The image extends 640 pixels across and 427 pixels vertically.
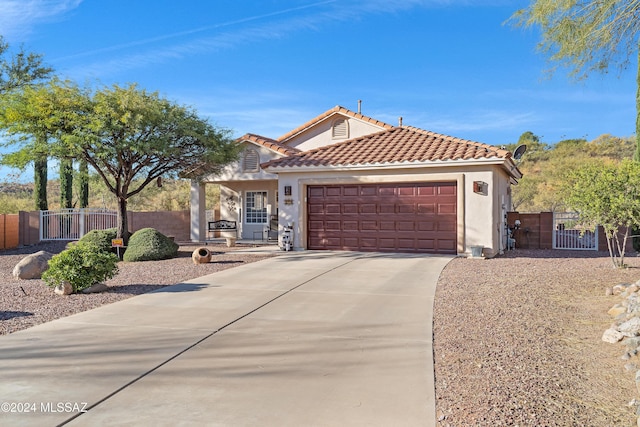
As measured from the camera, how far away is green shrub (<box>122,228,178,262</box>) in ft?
47.8

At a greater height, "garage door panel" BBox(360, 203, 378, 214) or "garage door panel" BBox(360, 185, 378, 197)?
"garage door panel" BBox(360, 185, 378, 197)

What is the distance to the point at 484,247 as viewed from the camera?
14.6 meters

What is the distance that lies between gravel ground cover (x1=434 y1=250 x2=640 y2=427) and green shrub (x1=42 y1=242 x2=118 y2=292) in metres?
6.22

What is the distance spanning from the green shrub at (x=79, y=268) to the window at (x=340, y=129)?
15.7 m

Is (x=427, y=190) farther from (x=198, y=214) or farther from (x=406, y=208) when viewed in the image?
(x=198, y=214)

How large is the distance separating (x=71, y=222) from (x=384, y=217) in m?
14.9

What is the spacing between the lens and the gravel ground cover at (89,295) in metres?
7.44

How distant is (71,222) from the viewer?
73.0 feet

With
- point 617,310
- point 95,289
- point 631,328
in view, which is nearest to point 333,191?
point 95,289

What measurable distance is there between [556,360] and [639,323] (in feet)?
4.38

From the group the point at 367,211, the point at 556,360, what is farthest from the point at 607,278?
the point at 367,211

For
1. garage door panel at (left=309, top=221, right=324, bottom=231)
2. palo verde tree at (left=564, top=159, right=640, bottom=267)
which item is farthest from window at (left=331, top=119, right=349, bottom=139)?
palo verde tree at (left=564, top=159, right=640, bottom=267)

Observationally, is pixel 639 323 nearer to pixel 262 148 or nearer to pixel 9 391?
pixel 9 391

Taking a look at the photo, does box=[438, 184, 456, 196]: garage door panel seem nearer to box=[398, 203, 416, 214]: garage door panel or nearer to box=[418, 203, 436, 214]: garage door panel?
box=[418, 203, 436, 214]: garage door panel
